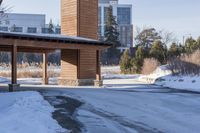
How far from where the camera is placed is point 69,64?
2780 centimetres

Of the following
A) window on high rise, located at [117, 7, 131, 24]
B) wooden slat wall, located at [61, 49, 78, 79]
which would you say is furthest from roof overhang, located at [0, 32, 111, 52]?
window on high rise, located at [117, 7, 131, 24]

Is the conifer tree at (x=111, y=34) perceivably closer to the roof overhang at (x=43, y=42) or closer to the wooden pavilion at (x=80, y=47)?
the wooden pavilion at (x=80, y=47)

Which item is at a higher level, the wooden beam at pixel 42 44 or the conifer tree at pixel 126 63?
the wooden beam at pixel 42 44

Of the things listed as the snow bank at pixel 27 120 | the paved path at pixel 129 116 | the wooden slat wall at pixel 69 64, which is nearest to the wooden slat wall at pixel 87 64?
the wooden slat wall at pixel 69 64

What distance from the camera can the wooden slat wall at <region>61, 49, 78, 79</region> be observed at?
2729cm

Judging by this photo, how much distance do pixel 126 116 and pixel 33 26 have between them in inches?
4626

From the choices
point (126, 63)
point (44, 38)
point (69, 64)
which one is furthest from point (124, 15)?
point (44, 38)

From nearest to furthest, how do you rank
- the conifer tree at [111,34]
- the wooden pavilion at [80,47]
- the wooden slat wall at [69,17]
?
the wooden pavilion at [80,47] < the wooden slat wall at [69,17] < the conifer tree at [111,34]

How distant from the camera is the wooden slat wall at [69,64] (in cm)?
2729

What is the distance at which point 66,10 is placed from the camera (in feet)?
92.8

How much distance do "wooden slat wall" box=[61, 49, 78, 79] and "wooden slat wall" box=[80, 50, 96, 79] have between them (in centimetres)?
47

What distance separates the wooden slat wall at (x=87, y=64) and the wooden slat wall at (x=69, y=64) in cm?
47

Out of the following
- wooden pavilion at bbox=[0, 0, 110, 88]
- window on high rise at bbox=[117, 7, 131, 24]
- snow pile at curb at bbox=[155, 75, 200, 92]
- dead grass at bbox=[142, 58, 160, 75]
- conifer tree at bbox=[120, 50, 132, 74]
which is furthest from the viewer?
window on high rise at bbox=[117, 7, 131, 24]

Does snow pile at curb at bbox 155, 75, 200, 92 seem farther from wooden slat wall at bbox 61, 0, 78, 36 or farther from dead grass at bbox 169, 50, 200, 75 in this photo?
wooden slat wall at bbox 61, 0, 78, 36
